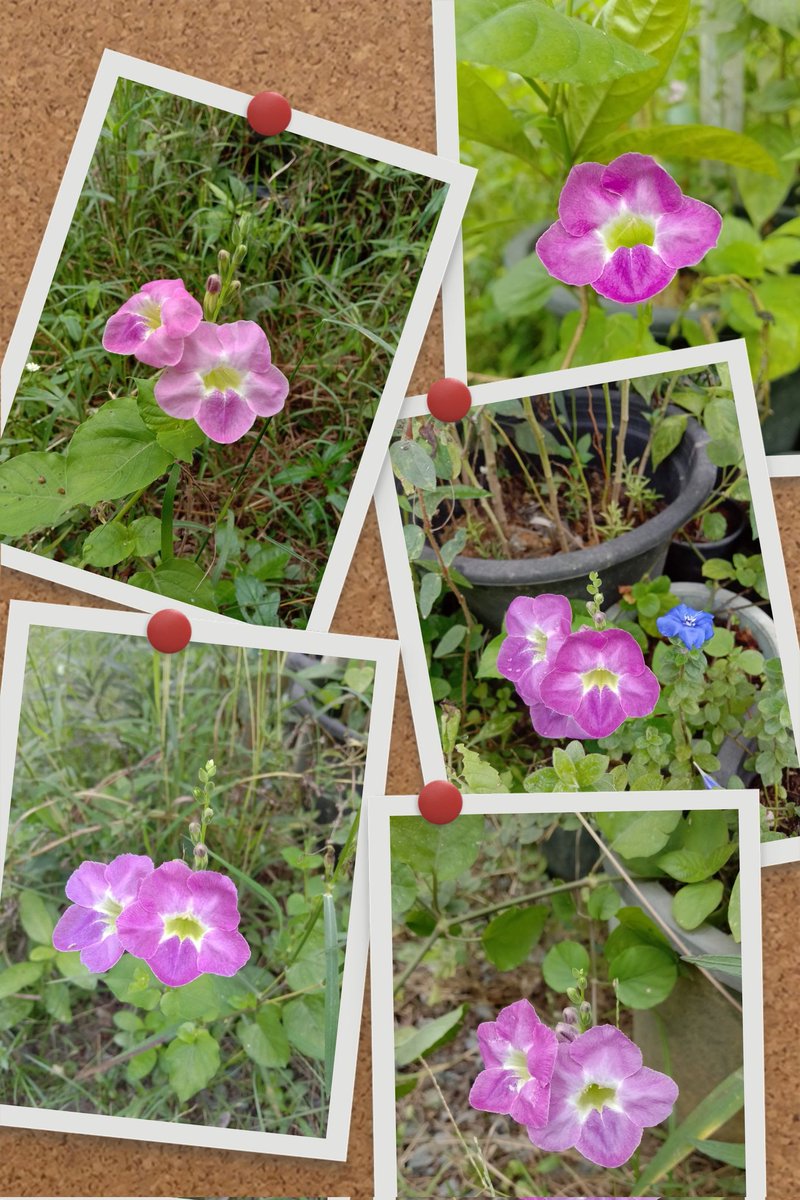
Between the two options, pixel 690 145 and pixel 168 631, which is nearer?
pixel 168 631

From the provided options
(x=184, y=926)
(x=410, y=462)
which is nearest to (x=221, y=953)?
(x=184, y=926)

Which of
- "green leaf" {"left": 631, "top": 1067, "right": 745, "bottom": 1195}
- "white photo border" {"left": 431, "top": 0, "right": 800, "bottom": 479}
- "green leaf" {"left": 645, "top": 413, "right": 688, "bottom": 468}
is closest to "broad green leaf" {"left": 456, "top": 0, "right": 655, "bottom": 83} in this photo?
"white photo border" {"left": 431, "top": 0, "right": 800, "bottom": 479}

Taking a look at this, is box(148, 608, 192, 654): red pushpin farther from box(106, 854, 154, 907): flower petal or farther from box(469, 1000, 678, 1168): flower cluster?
box(469, 1000, 678, 1168): flower cluster

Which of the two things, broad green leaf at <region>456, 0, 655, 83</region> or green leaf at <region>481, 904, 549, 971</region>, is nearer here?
broad green leaf at <region>456, 0, 655, 83</region>

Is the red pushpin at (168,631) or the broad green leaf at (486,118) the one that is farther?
the broad green leaf at (486,118)

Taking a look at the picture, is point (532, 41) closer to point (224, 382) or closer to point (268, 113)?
point (268, 113)

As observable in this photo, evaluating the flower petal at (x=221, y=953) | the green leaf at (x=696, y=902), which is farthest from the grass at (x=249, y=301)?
the green leaf at (x=696, y=902)

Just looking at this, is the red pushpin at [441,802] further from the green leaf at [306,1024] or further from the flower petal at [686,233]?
the flower petal at [686,233]
